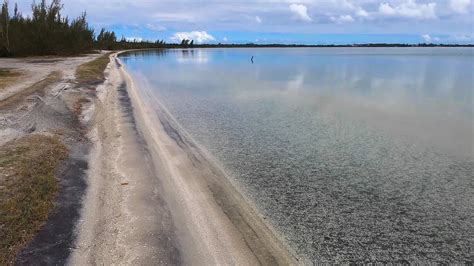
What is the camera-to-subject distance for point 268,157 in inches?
393


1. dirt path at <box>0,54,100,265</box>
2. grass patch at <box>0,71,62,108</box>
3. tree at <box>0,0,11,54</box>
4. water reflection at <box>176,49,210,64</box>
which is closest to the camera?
Result: dirt path at <box>0,54,100,265</box>

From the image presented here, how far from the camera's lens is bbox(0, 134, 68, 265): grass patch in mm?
5133

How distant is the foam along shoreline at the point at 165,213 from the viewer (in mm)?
5262

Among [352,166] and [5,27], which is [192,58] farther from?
[352,166]

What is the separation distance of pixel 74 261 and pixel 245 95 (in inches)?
667

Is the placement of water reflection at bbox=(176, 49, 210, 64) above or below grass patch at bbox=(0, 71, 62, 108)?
below

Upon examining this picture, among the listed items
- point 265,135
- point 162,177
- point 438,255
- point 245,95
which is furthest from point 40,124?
point 245,95

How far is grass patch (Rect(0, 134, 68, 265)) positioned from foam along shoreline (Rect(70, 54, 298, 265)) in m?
0.62

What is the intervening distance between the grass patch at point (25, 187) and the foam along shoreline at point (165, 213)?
0.62m

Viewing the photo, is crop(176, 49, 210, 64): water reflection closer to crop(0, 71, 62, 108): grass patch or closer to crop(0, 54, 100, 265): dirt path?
crop(0, 71, 62, 108): grass patch

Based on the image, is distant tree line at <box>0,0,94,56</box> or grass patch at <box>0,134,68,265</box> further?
distant tree line at <box>0,0,94,56</box>

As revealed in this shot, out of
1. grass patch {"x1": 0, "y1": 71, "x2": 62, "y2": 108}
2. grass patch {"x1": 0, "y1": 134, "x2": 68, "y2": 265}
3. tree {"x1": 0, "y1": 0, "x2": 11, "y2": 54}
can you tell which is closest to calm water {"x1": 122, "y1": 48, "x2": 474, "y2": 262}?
grass patch {"x1": 0, "y1": 134, "x2": 68, "y2": 265}

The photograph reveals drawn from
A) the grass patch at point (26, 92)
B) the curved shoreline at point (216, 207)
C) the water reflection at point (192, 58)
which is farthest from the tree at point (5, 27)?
the curved shoreline at point (216, 207)

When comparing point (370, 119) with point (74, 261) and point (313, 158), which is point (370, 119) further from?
point (74, 261)
